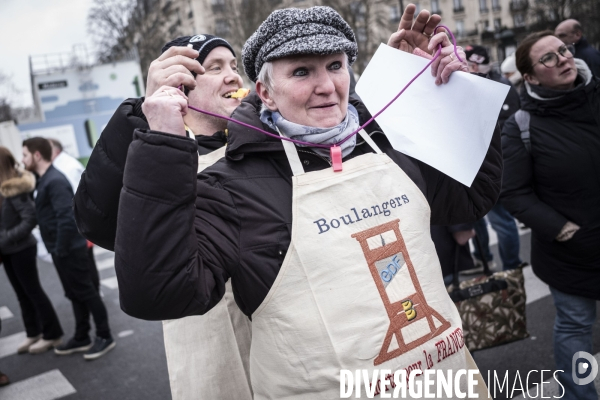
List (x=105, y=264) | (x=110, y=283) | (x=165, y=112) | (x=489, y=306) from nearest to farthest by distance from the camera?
1. (x=165, y=112)
2. (x=489, y=306)
3. (x=110, y=283)
4. (x=105, y=264)

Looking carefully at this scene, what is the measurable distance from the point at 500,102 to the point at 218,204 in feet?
2.86

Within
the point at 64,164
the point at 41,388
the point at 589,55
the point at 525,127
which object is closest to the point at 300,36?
the point at 525,127

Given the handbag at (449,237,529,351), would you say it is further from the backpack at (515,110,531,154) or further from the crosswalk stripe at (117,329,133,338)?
the crosswalk stripe at (117,329,133,338)

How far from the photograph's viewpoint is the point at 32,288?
213 inches

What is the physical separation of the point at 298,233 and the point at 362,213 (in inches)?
7.6

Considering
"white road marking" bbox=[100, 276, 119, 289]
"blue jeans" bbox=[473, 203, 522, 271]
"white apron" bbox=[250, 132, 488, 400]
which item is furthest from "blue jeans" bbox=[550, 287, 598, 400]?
"white road marking" bbox=[100, 276, 119, 289]

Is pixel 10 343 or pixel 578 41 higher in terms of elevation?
pixel 578 41

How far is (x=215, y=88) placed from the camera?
2473 millimetres

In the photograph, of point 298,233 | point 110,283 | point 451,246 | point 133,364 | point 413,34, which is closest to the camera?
point 298,233

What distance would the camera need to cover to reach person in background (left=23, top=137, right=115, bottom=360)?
16.0 ft

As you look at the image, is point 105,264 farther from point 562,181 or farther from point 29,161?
point 562,181

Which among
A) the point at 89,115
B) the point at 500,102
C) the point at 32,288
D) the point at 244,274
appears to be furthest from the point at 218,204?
the point at 89,115

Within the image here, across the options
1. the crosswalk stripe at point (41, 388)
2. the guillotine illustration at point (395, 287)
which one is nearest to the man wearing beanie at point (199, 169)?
the guillotine illustration at point (395, 287)

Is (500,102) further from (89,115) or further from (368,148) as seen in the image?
(89,115)
